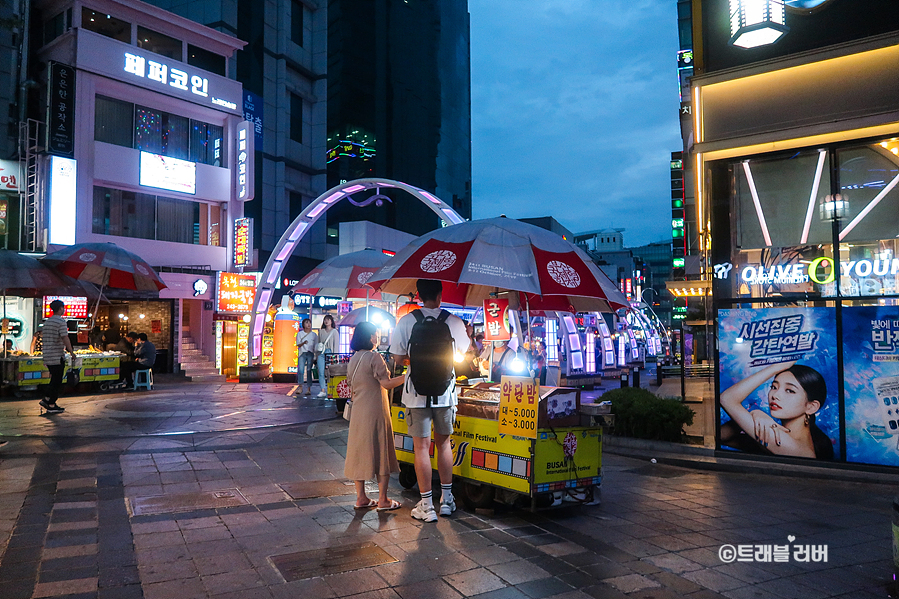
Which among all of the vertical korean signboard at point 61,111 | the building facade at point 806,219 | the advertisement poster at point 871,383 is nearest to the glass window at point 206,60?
the vertical korean signboard at point 61,111

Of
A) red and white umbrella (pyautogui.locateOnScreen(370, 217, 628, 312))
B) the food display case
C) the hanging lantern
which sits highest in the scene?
the hanging lantern

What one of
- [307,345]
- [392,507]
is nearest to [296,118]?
[307,345]

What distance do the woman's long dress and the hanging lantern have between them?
22.8ft

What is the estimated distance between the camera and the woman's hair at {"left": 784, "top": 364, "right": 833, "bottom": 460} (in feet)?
27.8

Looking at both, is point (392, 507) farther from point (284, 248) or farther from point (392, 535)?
point (284, 248)

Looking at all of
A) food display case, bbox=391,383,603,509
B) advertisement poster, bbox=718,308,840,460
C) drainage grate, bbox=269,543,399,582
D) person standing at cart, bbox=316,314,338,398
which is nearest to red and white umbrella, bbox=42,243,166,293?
person standing at cart, bbox=316,314,338,398

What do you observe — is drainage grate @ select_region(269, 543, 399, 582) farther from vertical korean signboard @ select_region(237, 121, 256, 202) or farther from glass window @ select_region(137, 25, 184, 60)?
glass window @ select_region(137, 25, 184, 60)

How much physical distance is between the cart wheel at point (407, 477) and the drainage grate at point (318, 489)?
0.56m

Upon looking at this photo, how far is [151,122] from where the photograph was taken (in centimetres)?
2425

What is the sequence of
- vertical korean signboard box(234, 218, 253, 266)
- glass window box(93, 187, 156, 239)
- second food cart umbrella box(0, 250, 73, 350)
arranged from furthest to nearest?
vertical korean signboard box(234, 218, 253, 266)
glass window box(93, 187, 156, 239)
second food cart umbrella box(0, 250, 73, 350)

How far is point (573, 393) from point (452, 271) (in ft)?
5.66

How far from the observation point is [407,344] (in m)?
6.06

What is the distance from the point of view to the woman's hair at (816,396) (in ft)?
27.8

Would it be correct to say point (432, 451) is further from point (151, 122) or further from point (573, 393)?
point (151, 122)
